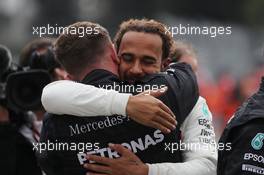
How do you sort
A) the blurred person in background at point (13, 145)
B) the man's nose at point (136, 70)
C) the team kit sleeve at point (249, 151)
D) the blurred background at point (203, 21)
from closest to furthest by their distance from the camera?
1. the team kit sleeve at point (249, 151)
2. the man's nose at point (136, 70)
3. the blurred person in background at point (13, 145)
4. the blurred background at point (203, 21)

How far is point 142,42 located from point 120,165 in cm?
39

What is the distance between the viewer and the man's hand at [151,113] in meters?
1.92

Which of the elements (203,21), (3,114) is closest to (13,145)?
(3,114)

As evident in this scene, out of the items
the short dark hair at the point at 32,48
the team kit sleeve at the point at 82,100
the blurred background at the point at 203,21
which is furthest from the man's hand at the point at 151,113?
the blurred background at the point at 203,21

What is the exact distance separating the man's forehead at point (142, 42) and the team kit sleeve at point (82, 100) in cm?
21

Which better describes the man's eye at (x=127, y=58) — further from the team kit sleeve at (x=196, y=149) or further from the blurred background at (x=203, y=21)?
the blurred background at (x=203, y=21)

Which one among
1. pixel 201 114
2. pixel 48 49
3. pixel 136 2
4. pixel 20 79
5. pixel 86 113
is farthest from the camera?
pixel 136 2

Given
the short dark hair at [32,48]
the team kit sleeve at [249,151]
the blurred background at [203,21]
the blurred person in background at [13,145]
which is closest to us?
the team kit sleeve at [249,151]

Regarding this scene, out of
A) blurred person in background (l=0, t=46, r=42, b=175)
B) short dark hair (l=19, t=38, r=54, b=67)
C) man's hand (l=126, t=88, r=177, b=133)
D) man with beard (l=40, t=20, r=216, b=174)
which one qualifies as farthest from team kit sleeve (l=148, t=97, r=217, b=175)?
short dark hair (l=19, t=38, r=54, b=67)

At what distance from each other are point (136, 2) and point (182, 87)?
13973 millimetres

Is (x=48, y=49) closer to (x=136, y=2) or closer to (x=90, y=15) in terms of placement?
(x=90, y=15)

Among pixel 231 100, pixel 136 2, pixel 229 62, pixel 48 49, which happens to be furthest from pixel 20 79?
pixel 136 2

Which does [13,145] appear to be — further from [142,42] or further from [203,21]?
[203,21]

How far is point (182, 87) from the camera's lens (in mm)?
2104
